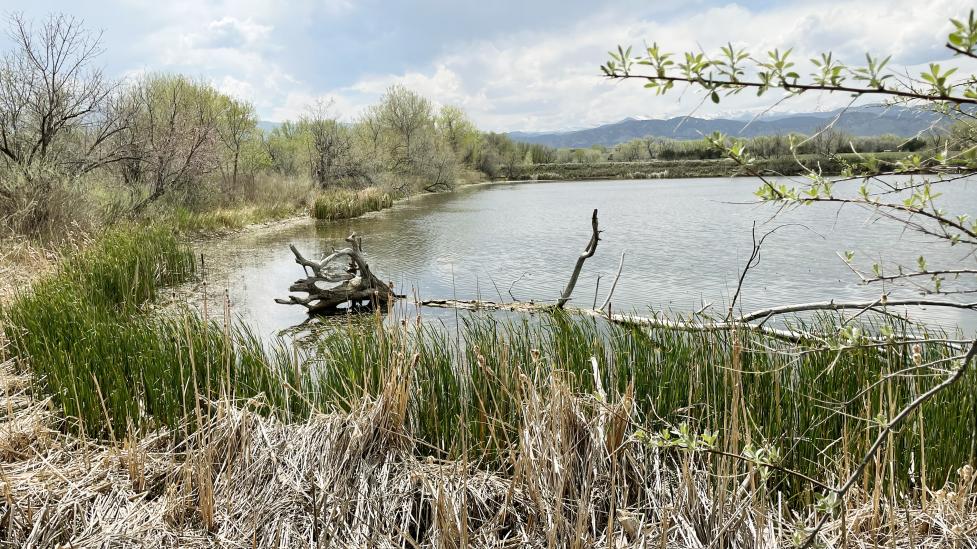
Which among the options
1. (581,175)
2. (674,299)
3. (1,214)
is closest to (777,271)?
(674,299)

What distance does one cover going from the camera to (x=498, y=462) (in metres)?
3.48

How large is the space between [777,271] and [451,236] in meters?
8.77

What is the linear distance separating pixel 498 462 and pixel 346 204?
20340mm

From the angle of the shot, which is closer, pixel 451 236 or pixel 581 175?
pixel 451 236

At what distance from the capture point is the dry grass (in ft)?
8.61

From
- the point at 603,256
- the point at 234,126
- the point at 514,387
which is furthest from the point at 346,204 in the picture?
the point at 514,387

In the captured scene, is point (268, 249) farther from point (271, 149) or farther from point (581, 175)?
point (581, 175)

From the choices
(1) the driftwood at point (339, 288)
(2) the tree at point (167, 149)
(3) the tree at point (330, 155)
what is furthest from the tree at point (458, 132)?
(1) the driftwood at point (339, 288)

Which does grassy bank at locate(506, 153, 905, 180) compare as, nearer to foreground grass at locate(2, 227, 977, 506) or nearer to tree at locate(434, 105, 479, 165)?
tree at locate(434, 105, 479, 165)

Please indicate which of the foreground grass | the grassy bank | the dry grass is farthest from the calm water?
the grassy bank

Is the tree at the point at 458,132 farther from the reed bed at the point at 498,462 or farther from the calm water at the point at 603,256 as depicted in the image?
the reed bed at the point at 498,462

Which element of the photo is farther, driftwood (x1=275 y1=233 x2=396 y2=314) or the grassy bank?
the grassy bank

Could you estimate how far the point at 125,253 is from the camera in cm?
945

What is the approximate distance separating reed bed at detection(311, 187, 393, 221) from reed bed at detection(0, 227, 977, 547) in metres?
18.2
